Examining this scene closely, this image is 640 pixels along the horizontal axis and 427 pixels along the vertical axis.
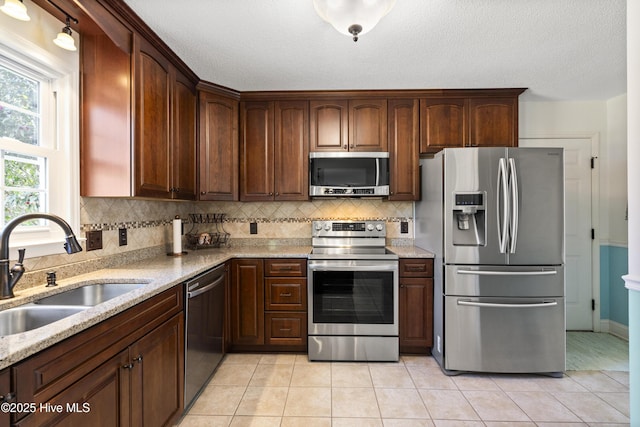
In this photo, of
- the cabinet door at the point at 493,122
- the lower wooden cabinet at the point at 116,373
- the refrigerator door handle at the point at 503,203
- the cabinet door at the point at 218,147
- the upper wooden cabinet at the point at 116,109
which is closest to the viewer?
the lower wooden cabinet at the point at 116,373

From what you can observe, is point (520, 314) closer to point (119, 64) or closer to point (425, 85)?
point (425, 85)

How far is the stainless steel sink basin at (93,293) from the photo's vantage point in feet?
5.24

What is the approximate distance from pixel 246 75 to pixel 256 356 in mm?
2411

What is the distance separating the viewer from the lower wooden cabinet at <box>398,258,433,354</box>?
2656mm

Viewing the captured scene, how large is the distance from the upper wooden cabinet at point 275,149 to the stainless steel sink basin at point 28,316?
178cm

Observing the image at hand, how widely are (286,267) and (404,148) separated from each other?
1.56 meters

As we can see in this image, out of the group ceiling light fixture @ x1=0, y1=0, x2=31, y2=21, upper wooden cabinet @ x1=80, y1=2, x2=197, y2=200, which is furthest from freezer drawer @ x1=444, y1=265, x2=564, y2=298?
ceiling light fixture @ x1=0, y1=0, x2=31, y2=21

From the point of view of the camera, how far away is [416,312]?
267 centimetres

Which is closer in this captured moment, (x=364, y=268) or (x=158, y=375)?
(x=158, y=375)

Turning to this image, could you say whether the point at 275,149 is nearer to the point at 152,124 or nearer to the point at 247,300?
the point at 152,124

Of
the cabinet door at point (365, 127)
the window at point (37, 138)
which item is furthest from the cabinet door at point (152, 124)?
the cabinet door at point (365, 127)

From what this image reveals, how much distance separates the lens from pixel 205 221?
10.8ft

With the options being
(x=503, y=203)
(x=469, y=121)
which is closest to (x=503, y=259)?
(x=503, y=203)

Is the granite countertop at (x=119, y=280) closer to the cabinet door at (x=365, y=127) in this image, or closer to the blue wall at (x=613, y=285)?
the cabinet door at (x=365, y=127)
